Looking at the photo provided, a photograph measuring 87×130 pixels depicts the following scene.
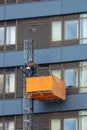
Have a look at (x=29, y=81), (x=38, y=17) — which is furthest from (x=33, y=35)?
(x=29, y=81)

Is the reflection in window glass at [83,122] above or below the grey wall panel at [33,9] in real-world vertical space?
below

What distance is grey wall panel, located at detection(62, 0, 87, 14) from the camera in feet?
158

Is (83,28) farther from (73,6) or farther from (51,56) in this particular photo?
(51,56)

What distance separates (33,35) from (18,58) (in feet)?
6.23

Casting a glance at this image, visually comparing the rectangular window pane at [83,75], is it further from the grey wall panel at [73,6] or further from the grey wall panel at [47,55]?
the grey wall panel at [73,6]

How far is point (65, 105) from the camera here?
46844mm

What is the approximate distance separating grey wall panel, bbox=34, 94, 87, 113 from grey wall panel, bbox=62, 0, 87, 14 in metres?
5.74

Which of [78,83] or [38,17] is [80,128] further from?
[38,17]

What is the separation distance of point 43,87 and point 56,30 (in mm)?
5264

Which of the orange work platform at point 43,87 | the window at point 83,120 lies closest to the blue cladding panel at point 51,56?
the orange work platform at point 43,87

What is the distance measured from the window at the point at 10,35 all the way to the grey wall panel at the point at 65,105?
4950 mm

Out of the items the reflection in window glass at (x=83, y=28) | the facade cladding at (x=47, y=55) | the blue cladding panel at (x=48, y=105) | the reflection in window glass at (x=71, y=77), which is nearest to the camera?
the blue cladding panel at (x=48, y=105)

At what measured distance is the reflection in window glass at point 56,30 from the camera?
48.7 metres

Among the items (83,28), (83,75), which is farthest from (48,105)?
(83,28)
